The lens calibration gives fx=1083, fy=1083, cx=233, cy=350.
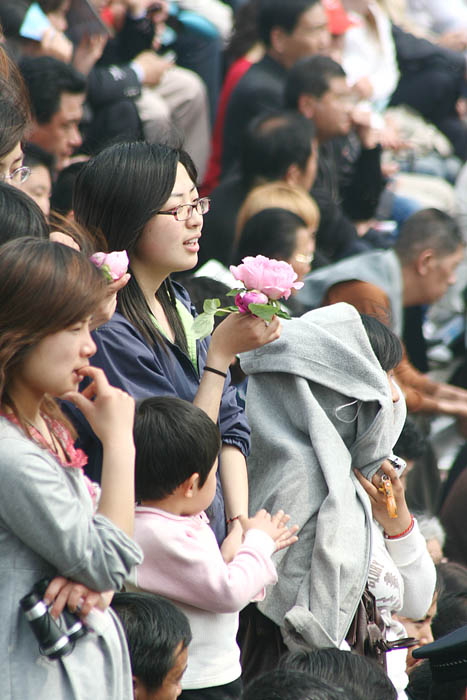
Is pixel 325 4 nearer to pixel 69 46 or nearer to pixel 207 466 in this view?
pixel 69 46

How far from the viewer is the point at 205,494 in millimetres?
2600

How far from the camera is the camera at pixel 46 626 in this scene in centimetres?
204

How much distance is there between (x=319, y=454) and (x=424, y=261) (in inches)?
127

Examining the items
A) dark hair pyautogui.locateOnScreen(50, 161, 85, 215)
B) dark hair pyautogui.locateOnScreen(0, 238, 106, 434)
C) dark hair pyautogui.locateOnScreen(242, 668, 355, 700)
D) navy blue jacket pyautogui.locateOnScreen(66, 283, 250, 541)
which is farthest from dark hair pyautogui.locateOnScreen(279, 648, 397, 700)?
dark hair pyautogui.locateOnScreen(50, 161, 85, 215)

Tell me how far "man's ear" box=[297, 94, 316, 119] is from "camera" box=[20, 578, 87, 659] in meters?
4.98

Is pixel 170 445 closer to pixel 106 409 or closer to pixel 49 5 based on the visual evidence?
pixel 106 409

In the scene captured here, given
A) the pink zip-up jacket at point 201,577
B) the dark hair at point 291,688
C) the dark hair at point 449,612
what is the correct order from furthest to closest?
the dark hair at point 449,612 → the pink zip-up jacket at point 201,577 → the dark hair at point 291,688

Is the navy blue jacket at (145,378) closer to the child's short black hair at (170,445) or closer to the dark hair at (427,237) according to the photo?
the child's short black hair at (170,445)

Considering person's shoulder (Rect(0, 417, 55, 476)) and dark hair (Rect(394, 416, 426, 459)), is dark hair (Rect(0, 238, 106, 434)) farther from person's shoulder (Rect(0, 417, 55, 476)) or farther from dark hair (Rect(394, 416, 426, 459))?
dark hair (Rect(394, 416, 426, 459))

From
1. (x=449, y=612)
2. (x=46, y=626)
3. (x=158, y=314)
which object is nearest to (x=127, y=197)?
(x=158, y=314)

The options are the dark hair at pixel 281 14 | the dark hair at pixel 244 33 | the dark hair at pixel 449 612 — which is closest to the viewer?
the dark hair at pixel 449 612

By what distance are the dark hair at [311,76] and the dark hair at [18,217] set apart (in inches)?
174

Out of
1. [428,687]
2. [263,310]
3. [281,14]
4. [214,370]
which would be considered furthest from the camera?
[281,14]

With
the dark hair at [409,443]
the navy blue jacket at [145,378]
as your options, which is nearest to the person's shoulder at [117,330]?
the navy blue jacket at [145,378]
